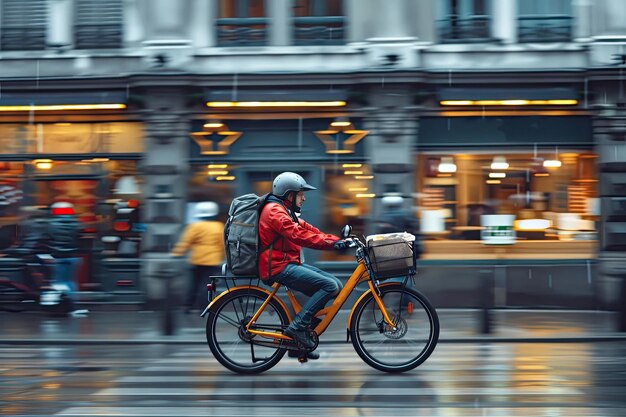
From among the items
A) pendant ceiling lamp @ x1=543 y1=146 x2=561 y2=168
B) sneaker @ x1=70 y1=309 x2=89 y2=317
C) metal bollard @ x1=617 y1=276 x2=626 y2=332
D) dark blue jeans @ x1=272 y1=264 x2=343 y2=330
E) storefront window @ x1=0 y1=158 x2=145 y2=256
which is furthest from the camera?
storefront window @ x1=0 y1=158 x2=145 y2=256

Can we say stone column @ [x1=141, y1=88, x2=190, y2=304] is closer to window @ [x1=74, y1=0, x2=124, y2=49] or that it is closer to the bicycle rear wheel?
window @ [x1=74, y1=0, x2=124, y2=49]

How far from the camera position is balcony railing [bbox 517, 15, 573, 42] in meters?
16.1

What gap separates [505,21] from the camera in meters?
16.2

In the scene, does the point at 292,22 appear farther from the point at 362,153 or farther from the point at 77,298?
the point at 77,298

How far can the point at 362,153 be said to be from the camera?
16.1 metres

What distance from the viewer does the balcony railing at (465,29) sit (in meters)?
16.2

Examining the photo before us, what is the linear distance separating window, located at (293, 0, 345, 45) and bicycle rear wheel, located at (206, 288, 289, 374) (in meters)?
8.96

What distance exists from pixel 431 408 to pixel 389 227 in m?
6.17

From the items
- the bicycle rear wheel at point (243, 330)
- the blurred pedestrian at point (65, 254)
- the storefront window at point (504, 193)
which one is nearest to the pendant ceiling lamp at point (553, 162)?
the storefront window at point (504, 193)

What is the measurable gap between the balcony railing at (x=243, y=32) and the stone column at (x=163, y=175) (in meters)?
1.30

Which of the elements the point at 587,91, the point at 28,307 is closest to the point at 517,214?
the point at 587,91

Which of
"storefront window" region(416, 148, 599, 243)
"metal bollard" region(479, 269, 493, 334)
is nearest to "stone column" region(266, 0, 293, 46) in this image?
"storefront window" region(416, 148, 599, 243)

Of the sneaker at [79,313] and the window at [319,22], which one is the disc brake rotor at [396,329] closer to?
the sneaker at [79,313]

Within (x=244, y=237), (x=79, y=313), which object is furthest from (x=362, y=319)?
(x=79, y=313)
